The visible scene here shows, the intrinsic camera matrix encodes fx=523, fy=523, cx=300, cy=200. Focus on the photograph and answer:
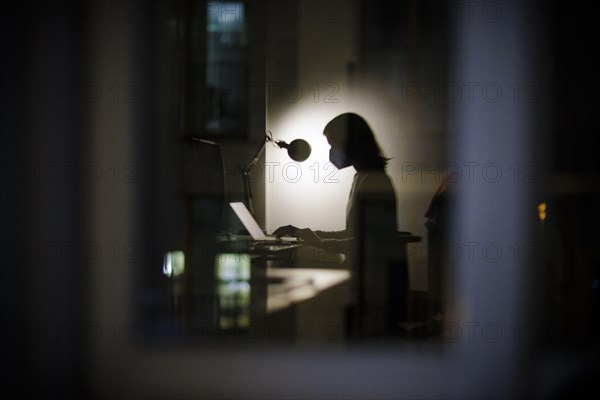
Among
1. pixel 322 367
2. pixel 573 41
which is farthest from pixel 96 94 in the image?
pixel 573 41

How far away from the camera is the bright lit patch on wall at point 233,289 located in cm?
237

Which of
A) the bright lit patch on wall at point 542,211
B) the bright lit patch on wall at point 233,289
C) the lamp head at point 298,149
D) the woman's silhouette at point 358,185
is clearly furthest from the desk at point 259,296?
the bright lit patch on wall at point 542,211

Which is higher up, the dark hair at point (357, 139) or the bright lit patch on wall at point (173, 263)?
the dark hair at point (357, 139)

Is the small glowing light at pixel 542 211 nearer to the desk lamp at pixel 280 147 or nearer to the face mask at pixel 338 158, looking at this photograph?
the face mask at pixel 338 158

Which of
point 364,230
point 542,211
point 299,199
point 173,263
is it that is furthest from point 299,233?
point 542,211

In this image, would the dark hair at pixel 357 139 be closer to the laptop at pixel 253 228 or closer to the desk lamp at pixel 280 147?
the desk lamp at pixel 280 147

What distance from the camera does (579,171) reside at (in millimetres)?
2295

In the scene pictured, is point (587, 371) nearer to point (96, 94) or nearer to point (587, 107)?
point (587, 107)

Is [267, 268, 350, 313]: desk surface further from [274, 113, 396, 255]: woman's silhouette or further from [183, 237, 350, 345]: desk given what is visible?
[274, 113, 396, 255]: woman's silhouette

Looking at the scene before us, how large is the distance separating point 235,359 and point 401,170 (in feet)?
3.74

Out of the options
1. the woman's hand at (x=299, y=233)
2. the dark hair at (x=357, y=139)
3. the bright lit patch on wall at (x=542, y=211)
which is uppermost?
the dark hair at (x=357, y=139)

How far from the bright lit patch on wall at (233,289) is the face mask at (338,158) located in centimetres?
57

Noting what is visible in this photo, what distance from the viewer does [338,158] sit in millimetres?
2311

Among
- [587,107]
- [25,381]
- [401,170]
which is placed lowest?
[25,381]
